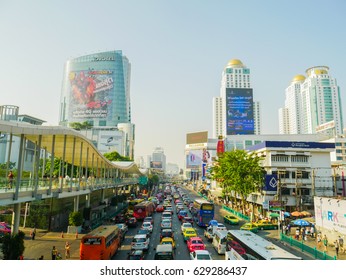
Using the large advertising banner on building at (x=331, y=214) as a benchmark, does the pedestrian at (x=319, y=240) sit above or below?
below

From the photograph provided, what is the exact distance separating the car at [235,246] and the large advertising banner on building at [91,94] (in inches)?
5792

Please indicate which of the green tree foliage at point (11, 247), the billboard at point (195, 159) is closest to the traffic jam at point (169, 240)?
the green tree foliage at point (11, 247)

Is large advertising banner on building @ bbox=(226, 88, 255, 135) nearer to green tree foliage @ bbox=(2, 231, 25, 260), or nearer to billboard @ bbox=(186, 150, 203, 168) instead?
billboard @ bbox=(186, 150, 203, 168)

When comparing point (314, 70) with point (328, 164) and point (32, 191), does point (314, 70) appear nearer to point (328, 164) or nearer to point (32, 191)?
point (328, 164)

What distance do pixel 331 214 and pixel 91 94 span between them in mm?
150766

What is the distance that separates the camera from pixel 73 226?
31.6m

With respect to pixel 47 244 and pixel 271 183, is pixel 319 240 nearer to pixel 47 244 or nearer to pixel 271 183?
pixel 271 183

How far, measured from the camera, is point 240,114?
188 metres

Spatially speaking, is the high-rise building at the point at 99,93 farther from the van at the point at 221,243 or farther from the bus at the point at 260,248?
the bus at the point at 260,248

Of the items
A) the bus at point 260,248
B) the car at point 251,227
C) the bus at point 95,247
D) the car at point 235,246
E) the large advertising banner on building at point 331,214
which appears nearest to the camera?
the bus at point 260,248

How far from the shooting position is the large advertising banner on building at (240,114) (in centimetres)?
18712

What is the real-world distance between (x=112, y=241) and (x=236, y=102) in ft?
583

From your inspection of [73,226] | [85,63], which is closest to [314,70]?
[85,63]
